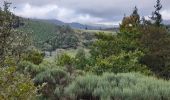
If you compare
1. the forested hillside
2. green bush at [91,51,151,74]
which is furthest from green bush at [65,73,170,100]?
green bush at [91,51,151,74]

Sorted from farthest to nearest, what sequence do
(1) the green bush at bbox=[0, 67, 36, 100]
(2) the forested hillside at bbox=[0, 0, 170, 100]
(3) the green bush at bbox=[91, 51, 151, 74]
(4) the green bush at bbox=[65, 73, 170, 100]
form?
(3) the green bush at bbox=[91, 51, 151, 74] < (4) the green bush at bbox=[65, 73, 170, 100] < (2) the forested hillside at bbox=[0, 0, 170, 100] < (1) the green bush at bbox=[0, 67, 36, 100]

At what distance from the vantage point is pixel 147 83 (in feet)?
48.2

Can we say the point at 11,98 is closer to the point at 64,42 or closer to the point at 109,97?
the point at 109,97

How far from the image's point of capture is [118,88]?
1394 centimetres

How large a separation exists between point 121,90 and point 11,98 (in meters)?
7.04

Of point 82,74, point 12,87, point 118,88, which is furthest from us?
point 82,74

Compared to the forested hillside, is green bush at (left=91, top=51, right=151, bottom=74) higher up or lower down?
lower down

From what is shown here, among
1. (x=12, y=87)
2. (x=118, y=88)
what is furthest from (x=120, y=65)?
(x=12, y=87)

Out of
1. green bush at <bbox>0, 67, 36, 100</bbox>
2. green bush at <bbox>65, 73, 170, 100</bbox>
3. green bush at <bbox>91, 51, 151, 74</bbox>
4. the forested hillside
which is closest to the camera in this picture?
green bush at <bbox>0, 67, 36, 100</bbox>

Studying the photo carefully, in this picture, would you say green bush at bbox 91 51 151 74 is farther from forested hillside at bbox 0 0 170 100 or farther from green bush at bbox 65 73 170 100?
green bush at bbox 65 73 170 100

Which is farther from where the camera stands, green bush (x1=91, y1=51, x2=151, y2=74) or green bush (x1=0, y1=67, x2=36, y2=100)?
green bush (x1=91, y1=51, x2=151, y2=74)

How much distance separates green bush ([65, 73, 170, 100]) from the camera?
13.2 metres

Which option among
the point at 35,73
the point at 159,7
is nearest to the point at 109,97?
the point at 35,73

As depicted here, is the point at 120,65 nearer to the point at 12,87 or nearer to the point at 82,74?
the point at 82,74
